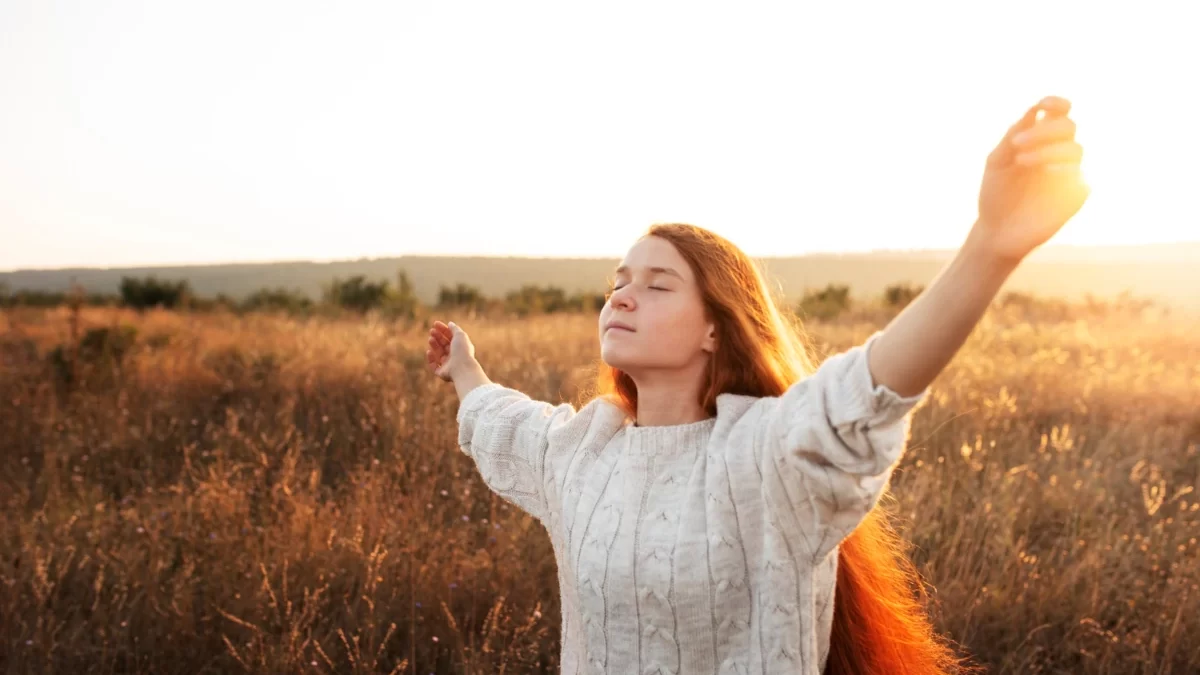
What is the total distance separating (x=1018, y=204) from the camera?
133 cm

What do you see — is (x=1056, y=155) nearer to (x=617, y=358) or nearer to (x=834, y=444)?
(x=834, y=444)

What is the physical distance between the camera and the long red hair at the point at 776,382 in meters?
2.10

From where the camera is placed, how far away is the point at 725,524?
5.98ft

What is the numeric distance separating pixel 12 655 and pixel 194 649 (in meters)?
0.60

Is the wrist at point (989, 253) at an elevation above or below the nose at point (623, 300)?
above

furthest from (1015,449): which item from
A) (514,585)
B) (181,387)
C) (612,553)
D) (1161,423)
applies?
(181,387)

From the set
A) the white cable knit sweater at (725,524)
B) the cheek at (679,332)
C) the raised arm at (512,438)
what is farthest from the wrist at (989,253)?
the raised arm at (512,438)

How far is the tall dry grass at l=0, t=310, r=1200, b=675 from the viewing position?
131 inches

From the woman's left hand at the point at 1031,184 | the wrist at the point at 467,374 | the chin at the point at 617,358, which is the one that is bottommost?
the wrist at the point at 467,374

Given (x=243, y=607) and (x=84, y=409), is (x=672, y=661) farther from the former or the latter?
(x=84, y=409)

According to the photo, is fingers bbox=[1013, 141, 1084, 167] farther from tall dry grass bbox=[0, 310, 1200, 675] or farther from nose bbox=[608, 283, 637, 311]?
tall dry grass bbox=[0, 310, 1200, 675]

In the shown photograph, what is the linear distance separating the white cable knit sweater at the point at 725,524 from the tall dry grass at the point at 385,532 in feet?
3.73

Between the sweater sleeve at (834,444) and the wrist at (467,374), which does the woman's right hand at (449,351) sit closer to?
the wrist at (467,374)

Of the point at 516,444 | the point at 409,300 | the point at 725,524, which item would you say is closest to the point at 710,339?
the point at 725,524
